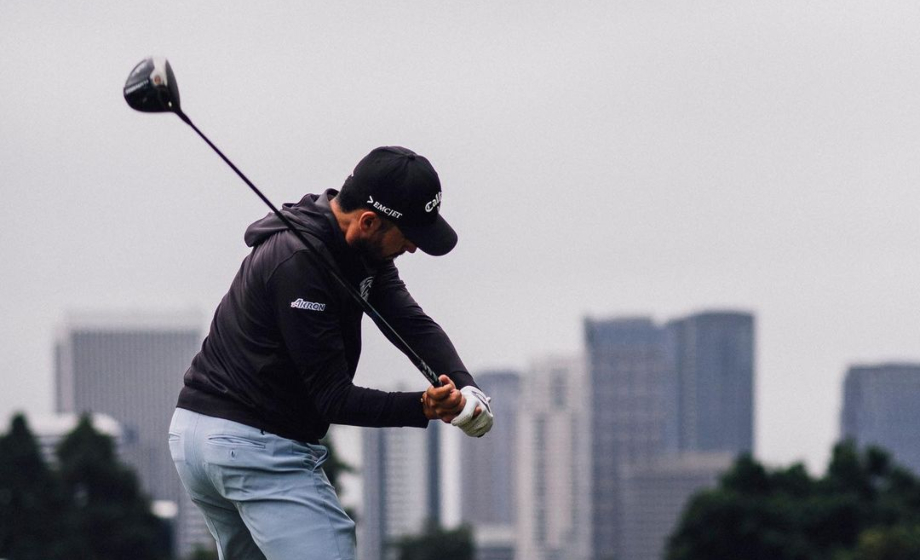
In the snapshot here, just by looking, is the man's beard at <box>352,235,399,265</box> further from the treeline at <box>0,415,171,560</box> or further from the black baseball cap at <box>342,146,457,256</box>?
the treeline at <box>0,415,171,560</box>

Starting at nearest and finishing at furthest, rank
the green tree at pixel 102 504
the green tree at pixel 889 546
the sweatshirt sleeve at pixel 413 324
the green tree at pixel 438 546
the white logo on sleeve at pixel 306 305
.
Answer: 1. the white logo on sleeve at pixel 306 305
2. the sweatshirt sleeve at pixel 413 324
3. the green tree at pixel 889 546
4. the green tree at pixel 102 504
5. the green tree at pixel 438 546

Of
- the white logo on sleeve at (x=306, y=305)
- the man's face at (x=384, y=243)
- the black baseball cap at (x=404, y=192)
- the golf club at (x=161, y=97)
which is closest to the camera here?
the white logo on sleeve at (x=306, y=305)

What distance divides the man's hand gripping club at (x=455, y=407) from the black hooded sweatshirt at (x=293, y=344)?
3.3 inches

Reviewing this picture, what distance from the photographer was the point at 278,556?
7984 mm

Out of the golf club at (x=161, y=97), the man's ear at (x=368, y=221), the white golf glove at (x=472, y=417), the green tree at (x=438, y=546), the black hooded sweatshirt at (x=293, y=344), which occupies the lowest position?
the green tree at (x=438, y=546)

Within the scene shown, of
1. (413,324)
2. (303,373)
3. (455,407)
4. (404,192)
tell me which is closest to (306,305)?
(303,373)

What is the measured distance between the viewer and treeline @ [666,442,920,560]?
251 feet

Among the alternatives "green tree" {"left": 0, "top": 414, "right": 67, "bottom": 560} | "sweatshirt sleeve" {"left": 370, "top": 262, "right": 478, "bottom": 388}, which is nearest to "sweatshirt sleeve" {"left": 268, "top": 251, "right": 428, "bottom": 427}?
"sweatshirt sleeve" {"left": 370, "top": 262, "right": 478, "bottom": 388}

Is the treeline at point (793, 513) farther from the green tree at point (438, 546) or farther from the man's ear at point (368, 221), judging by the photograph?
the man's ear at point (368, 221)

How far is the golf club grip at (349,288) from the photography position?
794cm

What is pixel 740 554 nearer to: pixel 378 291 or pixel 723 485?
pixel 723 485

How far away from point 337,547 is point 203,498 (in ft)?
2.74

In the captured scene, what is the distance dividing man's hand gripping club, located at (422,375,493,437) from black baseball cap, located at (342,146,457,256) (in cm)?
67

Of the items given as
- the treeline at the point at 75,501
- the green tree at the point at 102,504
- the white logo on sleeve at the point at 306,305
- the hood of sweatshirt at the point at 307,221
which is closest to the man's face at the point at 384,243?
the hood of sweatshirt at the point at 307,221
